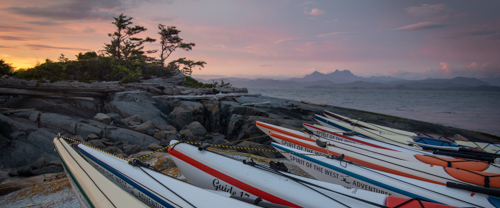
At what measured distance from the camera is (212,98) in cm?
1500

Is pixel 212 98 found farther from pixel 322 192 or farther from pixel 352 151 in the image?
pixel 322 192

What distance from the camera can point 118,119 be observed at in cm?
1038

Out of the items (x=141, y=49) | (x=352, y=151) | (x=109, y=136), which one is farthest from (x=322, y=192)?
(x=141, y=49)

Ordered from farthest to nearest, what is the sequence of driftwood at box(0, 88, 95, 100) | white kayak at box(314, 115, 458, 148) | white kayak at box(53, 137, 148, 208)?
driftwood at box(0, 88, 95, 100)
white kayak at box(314, 115, 458, 148)
white kayak at box(53, 137, 148, 208)

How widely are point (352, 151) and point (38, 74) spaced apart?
58.5 ft

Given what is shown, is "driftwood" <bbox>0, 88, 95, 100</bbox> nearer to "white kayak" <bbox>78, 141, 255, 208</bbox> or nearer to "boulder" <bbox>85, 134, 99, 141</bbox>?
"boulder" <bbox>85, 134, 99, 141</bbox>

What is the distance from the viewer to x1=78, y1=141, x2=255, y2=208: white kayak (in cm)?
270

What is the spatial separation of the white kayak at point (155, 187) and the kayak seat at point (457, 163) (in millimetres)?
4970

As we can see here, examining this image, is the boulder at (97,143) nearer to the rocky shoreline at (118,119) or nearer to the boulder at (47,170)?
the rocky shoreline at (118,119)

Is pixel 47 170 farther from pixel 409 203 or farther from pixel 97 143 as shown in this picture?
pixel 409 203

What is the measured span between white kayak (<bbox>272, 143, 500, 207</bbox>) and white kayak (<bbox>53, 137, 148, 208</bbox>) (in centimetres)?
375

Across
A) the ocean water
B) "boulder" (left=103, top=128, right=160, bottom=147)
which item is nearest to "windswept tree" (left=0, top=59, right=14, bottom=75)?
"boulder" (left=103, top=128, right=160, bottom=147)

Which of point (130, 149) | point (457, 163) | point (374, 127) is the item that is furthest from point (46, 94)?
point (374, 127)

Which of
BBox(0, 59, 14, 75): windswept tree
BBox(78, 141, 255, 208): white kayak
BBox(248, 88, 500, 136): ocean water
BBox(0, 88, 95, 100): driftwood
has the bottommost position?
BBox(248, 88, 500, 136): ocean water
